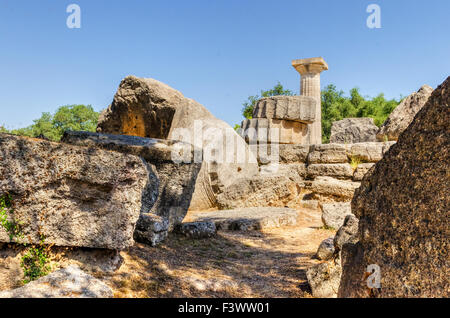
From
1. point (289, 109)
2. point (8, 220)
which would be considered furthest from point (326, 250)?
point (289, 109)

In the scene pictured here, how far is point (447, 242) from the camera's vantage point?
4.99ft

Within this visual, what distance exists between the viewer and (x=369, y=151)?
7.65m

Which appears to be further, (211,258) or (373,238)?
(211,258)

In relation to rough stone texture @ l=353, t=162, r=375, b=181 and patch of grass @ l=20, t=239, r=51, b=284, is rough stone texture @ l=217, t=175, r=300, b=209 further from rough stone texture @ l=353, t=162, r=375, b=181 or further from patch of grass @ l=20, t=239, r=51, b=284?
patch of grass @ l=20, t=239, r=51, b=284

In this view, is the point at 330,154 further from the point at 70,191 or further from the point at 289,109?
the point at 70,191

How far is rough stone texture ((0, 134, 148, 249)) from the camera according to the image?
2.30 m

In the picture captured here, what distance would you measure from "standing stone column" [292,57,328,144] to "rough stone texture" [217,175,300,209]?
7.17 meters

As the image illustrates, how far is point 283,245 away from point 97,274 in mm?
2772

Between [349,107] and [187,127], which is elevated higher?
[349,107]

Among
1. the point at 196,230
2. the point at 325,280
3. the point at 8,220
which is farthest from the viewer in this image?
the point at 196,230

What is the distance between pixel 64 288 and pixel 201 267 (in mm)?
1460

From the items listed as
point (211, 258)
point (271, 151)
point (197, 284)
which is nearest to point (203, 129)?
point (271, 151)

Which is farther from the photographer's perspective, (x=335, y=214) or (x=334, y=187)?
(x=334, y=187)
